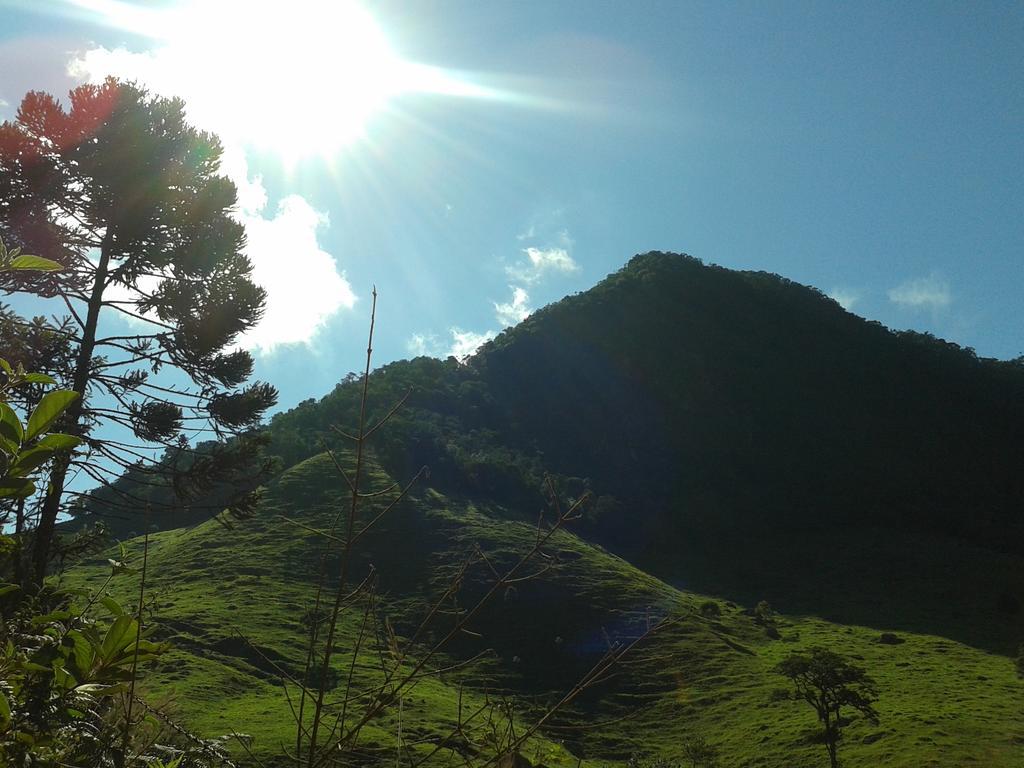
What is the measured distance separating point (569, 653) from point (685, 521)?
170 ft

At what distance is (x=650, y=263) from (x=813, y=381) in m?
40.2

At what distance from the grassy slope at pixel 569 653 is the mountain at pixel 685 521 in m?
0.25

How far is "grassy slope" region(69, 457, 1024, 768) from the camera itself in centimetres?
2989

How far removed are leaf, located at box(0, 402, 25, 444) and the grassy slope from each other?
21.1m

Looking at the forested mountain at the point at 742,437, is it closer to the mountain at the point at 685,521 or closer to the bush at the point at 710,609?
the mountain at the point at 685,521

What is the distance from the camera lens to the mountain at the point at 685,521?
34.7m

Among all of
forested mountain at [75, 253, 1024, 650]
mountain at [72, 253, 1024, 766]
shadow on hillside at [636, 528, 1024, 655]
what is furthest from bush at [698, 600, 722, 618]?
forested mountain at [75, 253, 1024, 650]

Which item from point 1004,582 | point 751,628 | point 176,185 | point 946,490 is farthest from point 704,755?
point 946,490

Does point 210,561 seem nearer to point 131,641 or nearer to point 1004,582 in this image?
point 131,641

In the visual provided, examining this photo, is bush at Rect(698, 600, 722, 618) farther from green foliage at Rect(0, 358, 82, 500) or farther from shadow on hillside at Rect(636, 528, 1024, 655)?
green foliage at Rect(0, 358, 82, 500)

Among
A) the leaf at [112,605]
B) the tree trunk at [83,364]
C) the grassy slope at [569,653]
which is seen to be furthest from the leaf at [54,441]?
Answer: the grassy slope at [569,653]

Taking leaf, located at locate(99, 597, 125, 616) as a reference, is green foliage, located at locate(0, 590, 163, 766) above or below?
below

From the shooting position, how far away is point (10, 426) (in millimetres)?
1107

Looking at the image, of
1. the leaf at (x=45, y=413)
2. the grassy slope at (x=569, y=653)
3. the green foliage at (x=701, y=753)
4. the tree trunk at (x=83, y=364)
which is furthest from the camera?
the green foliage at (x=701, y=753)
